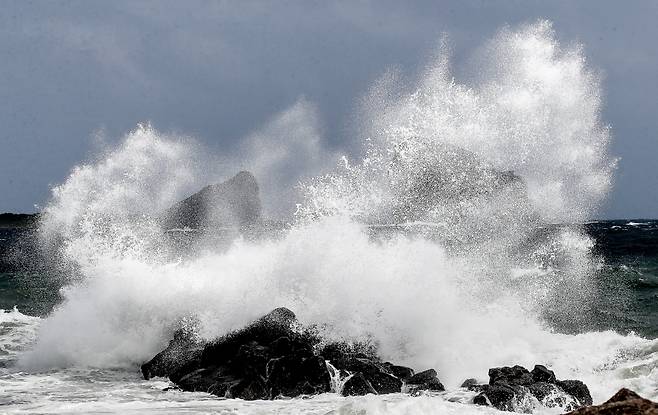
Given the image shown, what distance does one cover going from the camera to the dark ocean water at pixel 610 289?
68.6 feet

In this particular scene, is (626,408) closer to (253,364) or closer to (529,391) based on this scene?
(529,391)

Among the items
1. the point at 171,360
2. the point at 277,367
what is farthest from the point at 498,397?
the point at 171,360

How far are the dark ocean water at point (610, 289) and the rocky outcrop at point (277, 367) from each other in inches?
367

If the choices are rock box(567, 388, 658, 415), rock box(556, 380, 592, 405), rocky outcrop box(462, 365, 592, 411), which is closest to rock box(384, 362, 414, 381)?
rocky outcrop box(462, 365, 592, 411)

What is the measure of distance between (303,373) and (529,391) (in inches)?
147

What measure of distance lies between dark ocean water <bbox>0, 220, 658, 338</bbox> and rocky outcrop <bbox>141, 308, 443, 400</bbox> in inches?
367

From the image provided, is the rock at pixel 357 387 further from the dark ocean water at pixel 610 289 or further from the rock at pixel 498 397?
the dark ocean water at pixel 610 289

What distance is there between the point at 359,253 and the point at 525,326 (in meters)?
4.55

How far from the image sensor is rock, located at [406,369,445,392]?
11102 millimetres

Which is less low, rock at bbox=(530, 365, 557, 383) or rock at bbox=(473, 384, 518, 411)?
rock at bbox=(530, 365, 557, 383)

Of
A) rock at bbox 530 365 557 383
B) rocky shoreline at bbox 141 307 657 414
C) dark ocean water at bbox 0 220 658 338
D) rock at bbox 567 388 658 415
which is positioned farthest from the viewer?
dark ocean water at bbox 0 220 658 338

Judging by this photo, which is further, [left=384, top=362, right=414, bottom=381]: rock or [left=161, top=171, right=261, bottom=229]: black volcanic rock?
[left=161, top=171, right=261, bottom=229]: black volcanic rock

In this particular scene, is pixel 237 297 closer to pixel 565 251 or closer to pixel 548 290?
pixel 548 290

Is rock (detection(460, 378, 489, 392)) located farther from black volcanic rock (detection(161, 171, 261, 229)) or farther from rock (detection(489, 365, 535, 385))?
black volcanic rock (detection(161, 171, 261, 229))
